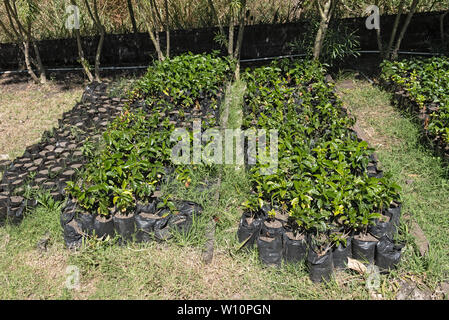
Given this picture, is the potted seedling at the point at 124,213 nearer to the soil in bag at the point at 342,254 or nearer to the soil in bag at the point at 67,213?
the soil in bag at the point at 67,213

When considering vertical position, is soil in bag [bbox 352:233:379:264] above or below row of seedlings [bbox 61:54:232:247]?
below

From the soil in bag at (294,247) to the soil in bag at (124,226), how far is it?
120cm

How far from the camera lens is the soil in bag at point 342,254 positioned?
281 centimetres

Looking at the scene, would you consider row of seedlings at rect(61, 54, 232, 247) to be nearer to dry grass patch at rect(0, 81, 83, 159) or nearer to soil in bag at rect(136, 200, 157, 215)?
soil in bag at rect(136, 200, 157, 215)

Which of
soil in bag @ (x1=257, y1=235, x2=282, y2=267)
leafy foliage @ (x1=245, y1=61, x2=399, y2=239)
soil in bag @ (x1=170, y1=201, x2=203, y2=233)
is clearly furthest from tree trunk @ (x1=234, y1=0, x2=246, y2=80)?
soil in bag @ (x1=257, y1=235, x2=282, y2=267)

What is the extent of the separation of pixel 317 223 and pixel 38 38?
7163mm

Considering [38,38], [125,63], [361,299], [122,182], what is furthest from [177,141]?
[38,38]

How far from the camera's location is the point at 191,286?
2.80m

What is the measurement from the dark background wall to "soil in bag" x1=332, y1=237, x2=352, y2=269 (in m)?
5.15

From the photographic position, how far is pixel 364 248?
280 cm

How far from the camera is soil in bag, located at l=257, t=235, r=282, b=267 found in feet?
9.45

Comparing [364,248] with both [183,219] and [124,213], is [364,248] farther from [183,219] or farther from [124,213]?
[124,213]

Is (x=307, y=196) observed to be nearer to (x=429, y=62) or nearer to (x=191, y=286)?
(x=191, y=286)

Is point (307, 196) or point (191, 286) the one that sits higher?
point (307, 196)
